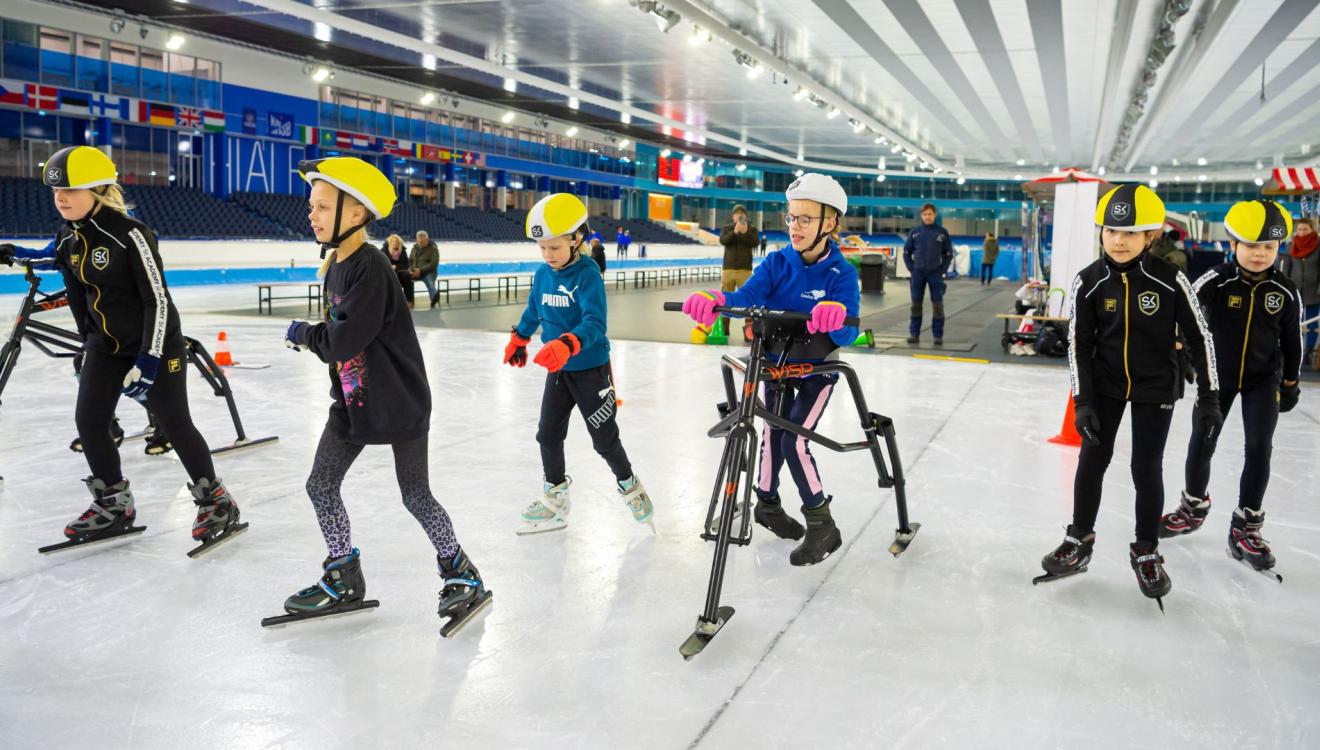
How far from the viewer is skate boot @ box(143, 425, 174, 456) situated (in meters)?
5.44

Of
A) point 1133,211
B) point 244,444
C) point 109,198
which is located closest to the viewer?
point 1133,211

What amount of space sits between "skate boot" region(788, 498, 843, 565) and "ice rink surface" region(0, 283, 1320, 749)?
9 cm

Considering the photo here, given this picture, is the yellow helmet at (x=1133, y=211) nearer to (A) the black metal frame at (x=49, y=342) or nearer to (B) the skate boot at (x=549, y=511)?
(B) the skate boot at (x=549, y=511)

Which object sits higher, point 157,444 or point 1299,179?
point 1299,179

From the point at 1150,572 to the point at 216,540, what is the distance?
139 inches

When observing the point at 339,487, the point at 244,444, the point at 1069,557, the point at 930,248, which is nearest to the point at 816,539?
the point at 1069,557

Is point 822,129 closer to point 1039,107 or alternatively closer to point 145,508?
point 1039,107

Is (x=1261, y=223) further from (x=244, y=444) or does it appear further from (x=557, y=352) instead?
(x=244, y=444)

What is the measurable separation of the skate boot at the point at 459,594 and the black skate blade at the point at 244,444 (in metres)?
2.86

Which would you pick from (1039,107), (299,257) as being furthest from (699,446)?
(1039,107)

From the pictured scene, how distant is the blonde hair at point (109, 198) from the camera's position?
3715 millimetres

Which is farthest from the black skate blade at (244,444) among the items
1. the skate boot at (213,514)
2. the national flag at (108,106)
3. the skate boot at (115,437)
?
the national flag at (108,106)

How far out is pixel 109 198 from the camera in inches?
149

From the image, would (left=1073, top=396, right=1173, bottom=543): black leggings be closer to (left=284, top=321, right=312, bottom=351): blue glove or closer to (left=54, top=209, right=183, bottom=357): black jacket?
(left=284, top=321, right=312, bottom=351): blue glove
